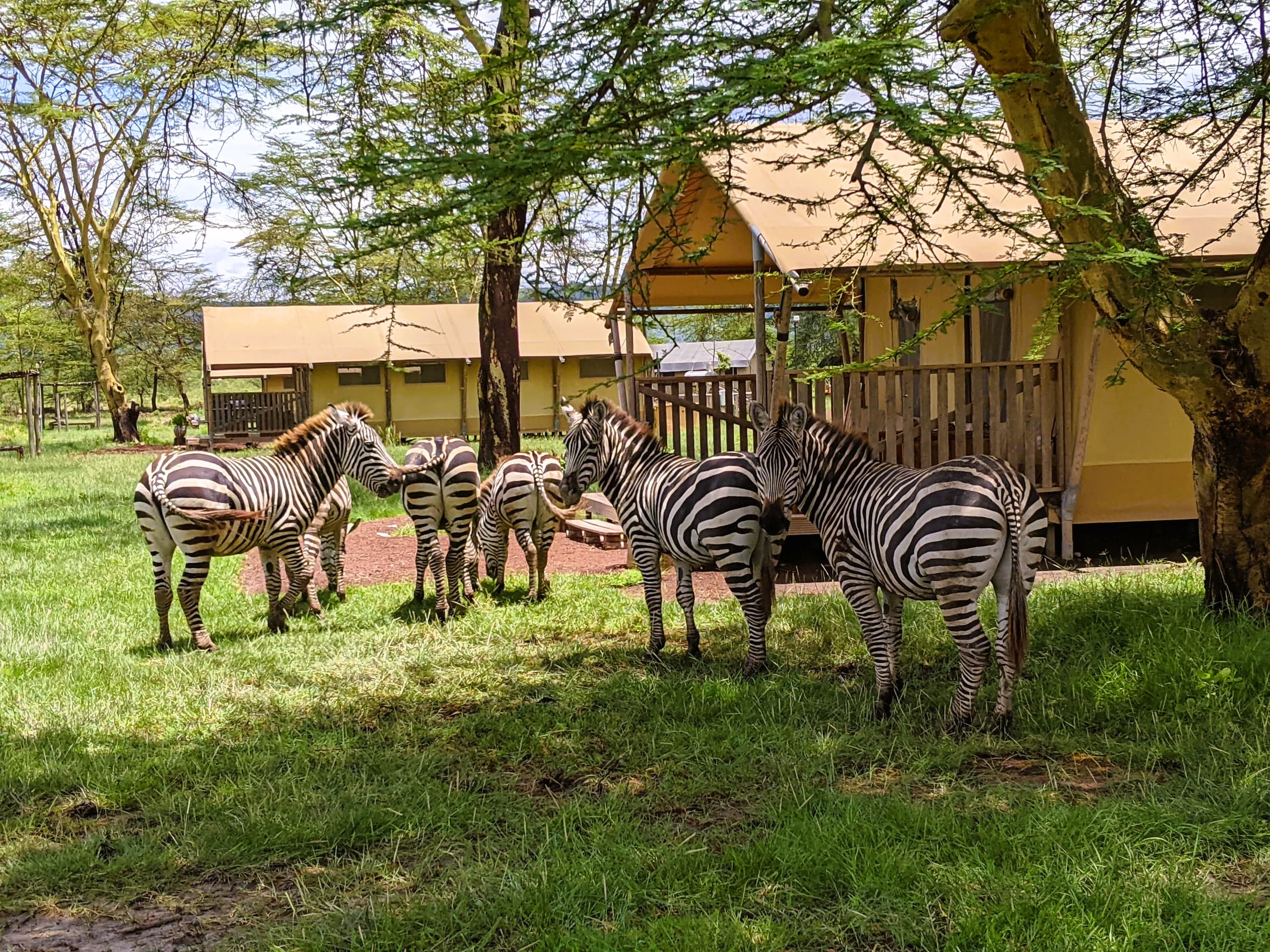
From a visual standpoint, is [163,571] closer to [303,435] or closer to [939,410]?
[303,435]

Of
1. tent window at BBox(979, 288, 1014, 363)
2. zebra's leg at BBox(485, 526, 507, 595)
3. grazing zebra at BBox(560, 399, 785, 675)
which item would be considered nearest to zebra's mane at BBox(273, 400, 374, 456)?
zebra's leg at BBox(485, 526, 507, 595)

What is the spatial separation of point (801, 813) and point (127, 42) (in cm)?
2344

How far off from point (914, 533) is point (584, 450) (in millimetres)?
2956

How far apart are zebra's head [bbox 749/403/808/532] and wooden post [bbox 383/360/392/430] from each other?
2697cm

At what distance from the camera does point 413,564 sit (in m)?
11.4

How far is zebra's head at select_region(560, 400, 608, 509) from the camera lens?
7543mm

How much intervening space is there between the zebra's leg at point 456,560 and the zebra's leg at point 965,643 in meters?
4.45

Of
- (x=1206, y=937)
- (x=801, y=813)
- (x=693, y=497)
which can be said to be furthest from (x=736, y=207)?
(x=1206, y=937)

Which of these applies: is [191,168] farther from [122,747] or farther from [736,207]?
[122,747]

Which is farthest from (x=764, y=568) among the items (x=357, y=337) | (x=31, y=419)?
(x=357, y=337)

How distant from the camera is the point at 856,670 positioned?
6621mm

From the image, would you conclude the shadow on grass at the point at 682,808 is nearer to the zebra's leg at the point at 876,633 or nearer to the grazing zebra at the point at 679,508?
the zebra's leg at the point at 876,633

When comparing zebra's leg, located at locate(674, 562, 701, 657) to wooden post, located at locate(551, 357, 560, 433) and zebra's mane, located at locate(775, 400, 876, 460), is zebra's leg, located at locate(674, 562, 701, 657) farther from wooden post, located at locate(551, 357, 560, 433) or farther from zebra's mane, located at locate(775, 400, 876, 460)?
wooden post, located at locate(551, 357, 560, 433)

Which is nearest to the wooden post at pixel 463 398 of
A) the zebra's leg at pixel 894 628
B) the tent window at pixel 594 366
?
the tent window at pixel 594 366
